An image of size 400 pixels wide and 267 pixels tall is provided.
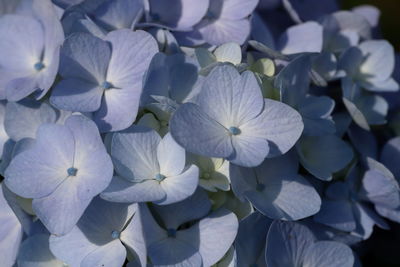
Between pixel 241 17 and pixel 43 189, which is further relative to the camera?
pixel 241 17

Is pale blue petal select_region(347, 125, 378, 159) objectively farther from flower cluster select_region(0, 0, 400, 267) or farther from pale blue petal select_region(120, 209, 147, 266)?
pale blue petal select_region(120, 209, 147, 266)

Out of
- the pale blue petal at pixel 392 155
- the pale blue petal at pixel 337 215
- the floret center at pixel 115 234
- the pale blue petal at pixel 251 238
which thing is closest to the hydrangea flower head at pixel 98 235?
the floret center at pixel 115 234

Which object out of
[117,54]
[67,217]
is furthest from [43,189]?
[117,54]

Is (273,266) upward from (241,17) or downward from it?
downward

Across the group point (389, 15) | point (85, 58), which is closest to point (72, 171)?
point (85, 58)

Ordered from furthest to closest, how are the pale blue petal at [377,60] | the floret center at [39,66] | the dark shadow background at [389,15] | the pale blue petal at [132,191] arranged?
the dark shadow background at [389,15], the pale blue petal at [377,60], the floret center at [39,66], the pale blue petal at [132,191]

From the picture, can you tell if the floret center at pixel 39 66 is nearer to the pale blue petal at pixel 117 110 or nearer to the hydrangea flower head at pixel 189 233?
the pale blue petal at pixel 117 110

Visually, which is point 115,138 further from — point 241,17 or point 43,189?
point 241,17

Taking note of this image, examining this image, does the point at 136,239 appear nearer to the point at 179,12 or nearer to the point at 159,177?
the point at 159,177
